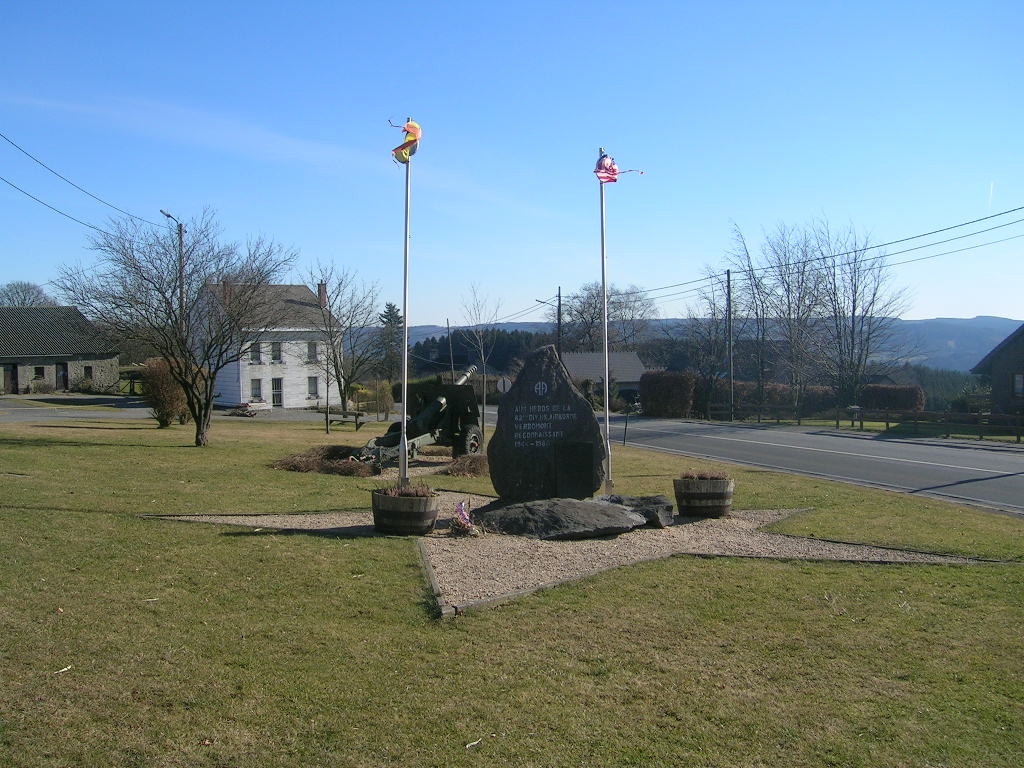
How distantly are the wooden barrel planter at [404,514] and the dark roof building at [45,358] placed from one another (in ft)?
157

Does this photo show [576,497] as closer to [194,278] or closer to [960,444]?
[194,278]

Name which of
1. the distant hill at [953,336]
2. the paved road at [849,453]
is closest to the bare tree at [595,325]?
the distant hill at [953,336]

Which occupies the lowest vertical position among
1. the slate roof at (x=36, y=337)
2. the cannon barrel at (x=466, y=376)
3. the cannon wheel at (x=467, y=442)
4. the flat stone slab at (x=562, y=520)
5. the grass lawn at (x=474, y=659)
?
the grass lawn at (x=474, y=659)

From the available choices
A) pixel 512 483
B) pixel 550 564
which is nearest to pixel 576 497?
pixel 512 483

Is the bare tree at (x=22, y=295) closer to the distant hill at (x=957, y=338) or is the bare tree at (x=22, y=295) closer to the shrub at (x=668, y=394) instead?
the shrub at (x=668, y=394)

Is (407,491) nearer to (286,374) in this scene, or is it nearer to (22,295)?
(286,374)

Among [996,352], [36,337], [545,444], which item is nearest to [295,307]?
[36,337]

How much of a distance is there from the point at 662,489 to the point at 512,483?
478 cm

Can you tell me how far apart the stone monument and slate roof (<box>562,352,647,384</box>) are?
49811 millimetres

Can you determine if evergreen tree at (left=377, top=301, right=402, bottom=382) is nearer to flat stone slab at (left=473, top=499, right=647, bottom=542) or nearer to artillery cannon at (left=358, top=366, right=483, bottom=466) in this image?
artillery cannon at (left=358, top=366, right=483, bottom=466)

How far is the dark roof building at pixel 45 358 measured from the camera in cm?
5362

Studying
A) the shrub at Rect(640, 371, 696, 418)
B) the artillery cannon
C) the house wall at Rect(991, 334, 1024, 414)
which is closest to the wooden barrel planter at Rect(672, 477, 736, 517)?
the artillery cannon

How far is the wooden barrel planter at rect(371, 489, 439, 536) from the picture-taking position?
1042 centimetres

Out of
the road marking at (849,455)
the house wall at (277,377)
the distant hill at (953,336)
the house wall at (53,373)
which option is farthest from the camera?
the distant hill at (953,336)
